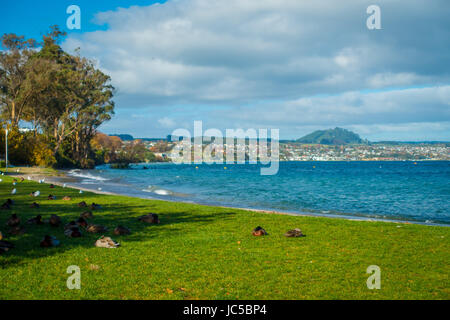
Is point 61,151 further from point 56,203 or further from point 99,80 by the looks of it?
point 56,203

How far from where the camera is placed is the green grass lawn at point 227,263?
6.06m

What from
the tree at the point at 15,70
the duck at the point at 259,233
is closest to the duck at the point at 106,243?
the duck at the point at 259,233

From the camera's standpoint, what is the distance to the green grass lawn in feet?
19.9

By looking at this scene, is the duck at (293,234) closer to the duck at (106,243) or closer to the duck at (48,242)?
the duck at (106,243)

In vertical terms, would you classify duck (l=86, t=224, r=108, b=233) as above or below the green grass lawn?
above

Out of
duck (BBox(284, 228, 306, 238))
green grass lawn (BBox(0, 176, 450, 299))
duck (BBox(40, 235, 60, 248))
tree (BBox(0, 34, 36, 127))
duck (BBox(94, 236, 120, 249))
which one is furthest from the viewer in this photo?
tree (BBox(0, 34, 36, 127))

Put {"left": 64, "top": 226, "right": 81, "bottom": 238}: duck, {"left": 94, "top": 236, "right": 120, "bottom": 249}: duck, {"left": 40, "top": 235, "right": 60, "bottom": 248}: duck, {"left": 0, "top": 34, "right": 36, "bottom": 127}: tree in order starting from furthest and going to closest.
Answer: {"left": 0, "top": 34, "right": 36, "bottom": 127}: tree < {"left": 64, "top": 226, "right": 81, "bottom": 238}: duck < {"left": 94, "top": 236, "right": 120, "bottom": 249}: duck < {"left": 40, "top": 235, "right": 60, "bottom": 248}: duck

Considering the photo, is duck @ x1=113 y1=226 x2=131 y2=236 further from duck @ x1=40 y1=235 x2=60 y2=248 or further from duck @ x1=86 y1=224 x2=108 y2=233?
duck @ x1=40 y1=235 x2=60 y2=248

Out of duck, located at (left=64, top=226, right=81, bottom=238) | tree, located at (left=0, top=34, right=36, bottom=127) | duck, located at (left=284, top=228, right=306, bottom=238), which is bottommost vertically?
duck, located at (left=284, top=228, right=306, bottom=238)

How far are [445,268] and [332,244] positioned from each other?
2.91m

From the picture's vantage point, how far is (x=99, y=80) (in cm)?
6322

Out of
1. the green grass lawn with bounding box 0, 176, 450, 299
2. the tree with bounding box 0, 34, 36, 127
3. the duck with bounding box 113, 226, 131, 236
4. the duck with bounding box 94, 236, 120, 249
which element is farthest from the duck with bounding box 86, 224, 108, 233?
the tree with bounding box 0, 34, 36, 127

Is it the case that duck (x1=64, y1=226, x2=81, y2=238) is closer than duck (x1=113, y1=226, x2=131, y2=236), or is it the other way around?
duck (x1=64, y1=226, x2=81, y2=238)
